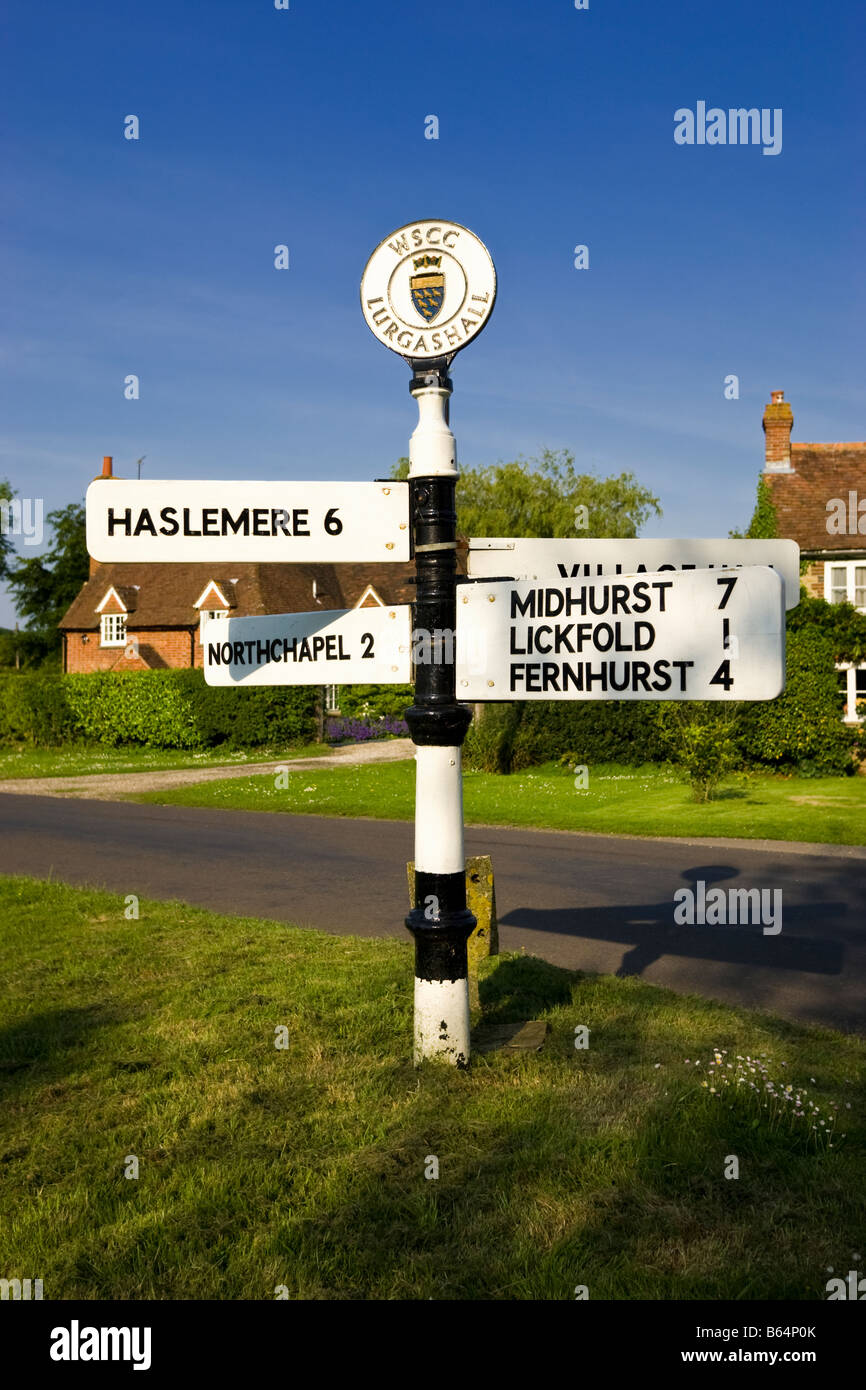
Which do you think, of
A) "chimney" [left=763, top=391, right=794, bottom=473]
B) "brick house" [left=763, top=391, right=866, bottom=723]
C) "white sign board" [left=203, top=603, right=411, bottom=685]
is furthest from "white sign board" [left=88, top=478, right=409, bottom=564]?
"chimney" [left=763, top=391, right=794, bottom=473]

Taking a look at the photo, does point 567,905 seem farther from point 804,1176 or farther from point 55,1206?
point 55,1206

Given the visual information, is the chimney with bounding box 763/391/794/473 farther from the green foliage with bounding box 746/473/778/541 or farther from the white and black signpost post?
the white and black signpost post

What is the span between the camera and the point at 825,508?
2683cm

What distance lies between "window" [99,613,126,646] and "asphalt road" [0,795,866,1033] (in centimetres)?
2904

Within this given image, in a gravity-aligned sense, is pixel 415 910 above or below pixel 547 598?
below

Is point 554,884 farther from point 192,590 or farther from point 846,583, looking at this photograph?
point 192,590

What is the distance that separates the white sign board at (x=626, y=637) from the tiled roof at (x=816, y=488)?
2261cm

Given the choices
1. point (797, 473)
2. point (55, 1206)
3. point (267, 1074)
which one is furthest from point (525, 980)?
point (797, 473)

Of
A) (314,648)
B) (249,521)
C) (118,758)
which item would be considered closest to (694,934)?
(314,648)

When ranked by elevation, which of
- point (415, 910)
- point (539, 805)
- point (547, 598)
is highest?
point (547, 598)

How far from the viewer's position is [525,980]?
20.3 ft

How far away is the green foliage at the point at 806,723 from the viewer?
72.1 ft

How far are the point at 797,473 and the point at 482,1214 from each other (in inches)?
1075

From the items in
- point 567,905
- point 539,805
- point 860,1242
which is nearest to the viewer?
point 860,1242
